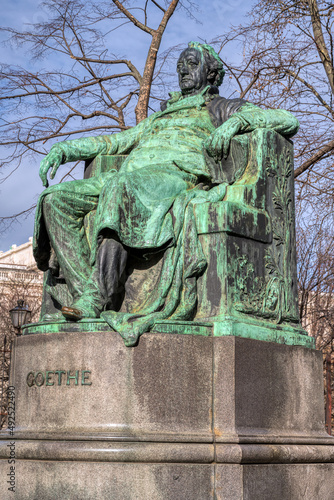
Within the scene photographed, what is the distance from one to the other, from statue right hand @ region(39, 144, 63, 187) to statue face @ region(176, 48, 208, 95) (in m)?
1.21

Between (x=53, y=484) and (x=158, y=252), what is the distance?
1753mm

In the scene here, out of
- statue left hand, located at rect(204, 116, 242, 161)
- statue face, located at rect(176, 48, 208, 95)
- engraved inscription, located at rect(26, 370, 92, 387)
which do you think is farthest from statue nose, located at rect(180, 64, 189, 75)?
engraved inscription, located at rect(26, 370, 92, 387)

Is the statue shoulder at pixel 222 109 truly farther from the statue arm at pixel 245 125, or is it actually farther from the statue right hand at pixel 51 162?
the statue right hand at pixel 51 162

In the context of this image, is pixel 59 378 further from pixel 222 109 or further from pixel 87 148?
pixel 222 109

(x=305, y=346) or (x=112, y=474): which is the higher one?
(x=305, y=346)

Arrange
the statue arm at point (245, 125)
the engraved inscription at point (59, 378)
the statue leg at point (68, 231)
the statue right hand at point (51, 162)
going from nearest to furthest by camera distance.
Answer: the engraved inscription at point (59, 378) → the statue leg at point (68, 231) → the statue arm at point (245, 125) → the statue right hand at point (51, 162)

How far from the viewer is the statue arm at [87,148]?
7.45 meters

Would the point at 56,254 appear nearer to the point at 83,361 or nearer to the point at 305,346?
the point at 83,361

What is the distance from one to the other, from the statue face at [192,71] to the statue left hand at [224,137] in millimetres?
939

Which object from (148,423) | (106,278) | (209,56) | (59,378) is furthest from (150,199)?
(209,56)

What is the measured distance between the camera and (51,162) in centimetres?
744

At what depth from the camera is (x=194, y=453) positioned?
5754 millimetres

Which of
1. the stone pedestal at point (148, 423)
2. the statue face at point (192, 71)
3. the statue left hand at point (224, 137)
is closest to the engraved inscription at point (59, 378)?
the stone pedestal at point (148, 423)

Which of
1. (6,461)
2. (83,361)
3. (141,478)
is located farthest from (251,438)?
(6,461)
